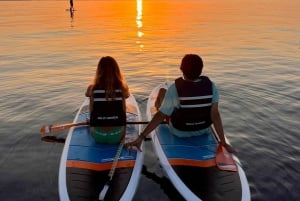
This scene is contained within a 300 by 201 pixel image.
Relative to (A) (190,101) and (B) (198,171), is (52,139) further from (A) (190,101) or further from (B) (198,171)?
(B) (198,171)

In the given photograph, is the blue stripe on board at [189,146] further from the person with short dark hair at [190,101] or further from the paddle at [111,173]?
the paddle at [111,173]

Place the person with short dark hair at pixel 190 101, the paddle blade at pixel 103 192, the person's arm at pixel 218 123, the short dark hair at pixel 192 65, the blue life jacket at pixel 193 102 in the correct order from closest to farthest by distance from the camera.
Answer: the paddle blade at pixel 103 192 → the short dark hair at pixel 192 65 → the person with short dark hair at pixel 190 101 → the blue life jacket at pixel 193 102 → the person's arm at pixel 218 123

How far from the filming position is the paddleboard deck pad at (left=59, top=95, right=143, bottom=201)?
258 inches

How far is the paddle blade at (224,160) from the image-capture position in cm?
717

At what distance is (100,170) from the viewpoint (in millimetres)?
7148

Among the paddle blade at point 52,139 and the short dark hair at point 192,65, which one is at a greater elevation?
the short dark hair at point 192,65

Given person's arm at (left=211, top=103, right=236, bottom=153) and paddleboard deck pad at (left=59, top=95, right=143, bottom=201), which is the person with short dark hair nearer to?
person's arm at (left=211, top=103, right=236, bottom=153)

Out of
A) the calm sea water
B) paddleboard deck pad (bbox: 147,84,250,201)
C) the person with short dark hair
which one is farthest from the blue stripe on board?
the calm sea water

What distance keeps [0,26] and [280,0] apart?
214 ft

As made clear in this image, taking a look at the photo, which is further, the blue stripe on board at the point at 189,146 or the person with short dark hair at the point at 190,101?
the blue stripe on board at the point at 189,146

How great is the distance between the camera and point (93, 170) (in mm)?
7121

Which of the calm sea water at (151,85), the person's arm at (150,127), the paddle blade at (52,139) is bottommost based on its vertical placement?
the paddle blade at (52,139)

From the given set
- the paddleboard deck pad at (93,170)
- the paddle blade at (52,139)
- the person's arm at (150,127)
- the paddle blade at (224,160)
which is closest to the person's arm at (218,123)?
the paddle blade at (224,160)

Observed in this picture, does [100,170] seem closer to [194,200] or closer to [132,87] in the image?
[194,200]
